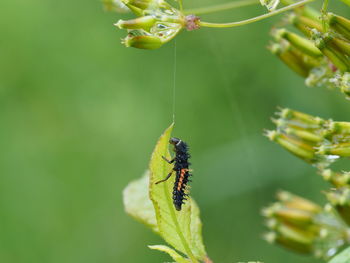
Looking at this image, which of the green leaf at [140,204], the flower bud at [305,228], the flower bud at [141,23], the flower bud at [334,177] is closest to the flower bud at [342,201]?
the flower bud at [334,177]

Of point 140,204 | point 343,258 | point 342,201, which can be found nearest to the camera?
point 343,258

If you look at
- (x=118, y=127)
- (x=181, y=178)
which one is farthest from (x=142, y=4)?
(x=118, y=127)

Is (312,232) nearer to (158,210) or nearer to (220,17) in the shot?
(158,210)

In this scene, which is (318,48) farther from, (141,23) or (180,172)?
(180,172)

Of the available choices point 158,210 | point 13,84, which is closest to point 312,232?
point 158,210

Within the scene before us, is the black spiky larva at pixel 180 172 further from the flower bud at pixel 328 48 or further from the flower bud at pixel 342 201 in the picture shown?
the flower bud at pixel 328 48

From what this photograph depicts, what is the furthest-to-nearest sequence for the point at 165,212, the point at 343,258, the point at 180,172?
the point at 180,172, the point at 165,212, the point at 343,258

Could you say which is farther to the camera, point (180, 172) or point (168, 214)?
point (180, 172)
